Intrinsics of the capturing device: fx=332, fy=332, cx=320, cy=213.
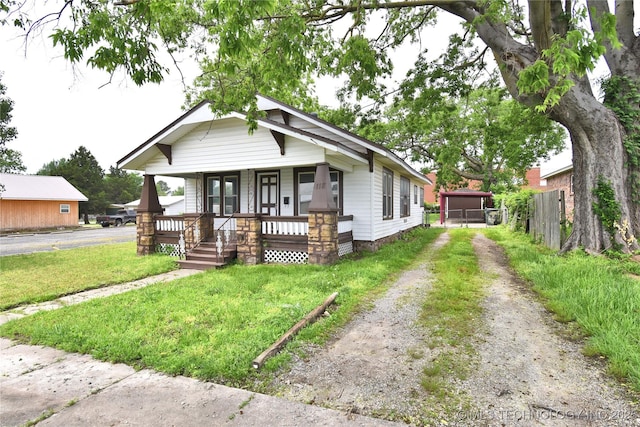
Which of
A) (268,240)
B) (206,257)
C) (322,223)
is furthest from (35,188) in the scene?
(322,223)

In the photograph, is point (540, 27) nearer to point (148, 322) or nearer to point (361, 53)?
point (361, 53)

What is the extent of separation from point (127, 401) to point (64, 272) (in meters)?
7.85

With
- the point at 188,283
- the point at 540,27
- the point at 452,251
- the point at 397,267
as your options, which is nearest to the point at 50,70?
the point at 188,283

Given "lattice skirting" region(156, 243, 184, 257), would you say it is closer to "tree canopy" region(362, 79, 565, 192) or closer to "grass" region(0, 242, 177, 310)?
"grass" region(0, 242, 177, 310)

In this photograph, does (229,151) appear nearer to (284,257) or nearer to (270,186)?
(270,186)

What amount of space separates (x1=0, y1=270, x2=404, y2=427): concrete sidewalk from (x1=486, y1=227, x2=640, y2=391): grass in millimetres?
2676

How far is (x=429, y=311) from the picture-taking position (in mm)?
5164

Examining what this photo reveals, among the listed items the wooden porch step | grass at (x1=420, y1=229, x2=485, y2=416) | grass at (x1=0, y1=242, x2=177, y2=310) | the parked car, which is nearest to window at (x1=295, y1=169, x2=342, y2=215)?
the wooden porch step

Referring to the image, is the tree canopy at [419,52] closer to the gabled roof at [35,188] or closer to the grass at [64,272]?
the grass at [64,272]

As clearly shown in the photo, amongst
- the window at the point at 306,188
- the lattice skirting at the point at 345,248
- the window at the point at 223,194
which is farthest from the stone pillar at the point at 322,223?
the window at the point at 223,194

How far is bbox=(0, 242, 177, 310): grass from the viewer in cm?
674

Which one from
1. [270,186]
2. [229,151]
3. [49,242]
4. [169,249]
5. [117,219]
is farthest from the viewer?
[117,219]

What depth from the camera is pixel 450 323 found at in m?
4.62

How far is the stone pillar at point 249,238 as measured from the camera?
9.73 meters
